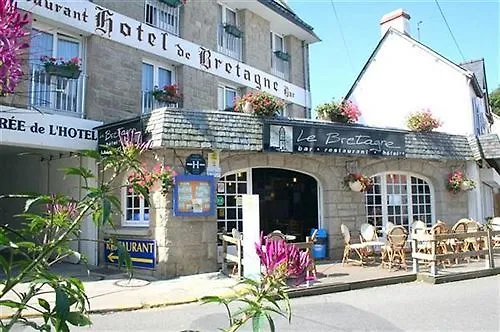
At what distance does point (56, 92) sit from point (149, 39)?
3.24 metres

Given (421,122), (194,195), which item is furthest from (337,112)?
A: (194,195)

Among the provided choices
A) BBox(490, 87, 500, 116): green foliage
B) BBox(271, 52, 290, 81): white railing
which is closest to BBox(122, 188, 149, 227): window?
BBox(271, 52, 290, 81): white railing

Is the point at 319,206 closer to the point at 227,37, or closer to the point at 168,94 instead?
the point at 168,94

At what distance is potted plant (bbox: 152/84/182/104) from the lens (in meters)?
12.9

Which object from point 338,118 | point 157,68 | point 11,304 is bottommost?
point 11,304

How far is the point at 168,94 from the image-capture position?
13.0 meters

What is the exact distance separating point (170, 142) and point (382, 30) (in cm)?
1411

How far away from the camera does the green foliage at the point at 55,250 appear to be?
1532 millimetres

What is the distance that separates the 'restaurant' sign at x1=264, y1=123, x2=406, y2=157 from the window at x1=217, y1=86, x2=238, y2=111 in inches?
188

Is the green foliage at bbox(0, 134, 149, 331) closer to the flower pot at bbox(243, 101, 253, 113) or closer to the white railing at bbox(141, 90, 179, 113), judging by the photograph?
the flower pot at bbox(243, 101, 253, 113)

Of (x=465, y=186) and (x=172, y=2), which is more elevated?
(x=172, y=2)

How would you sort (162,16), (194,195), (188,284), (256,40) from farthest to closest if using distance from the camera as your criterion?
(256,40) < (162,16) < (194,195) < (188,284)

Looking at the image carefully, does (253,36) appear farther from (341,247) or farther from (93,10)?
(341,247)

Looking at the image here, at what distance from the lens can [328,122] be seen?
11.7 metres
